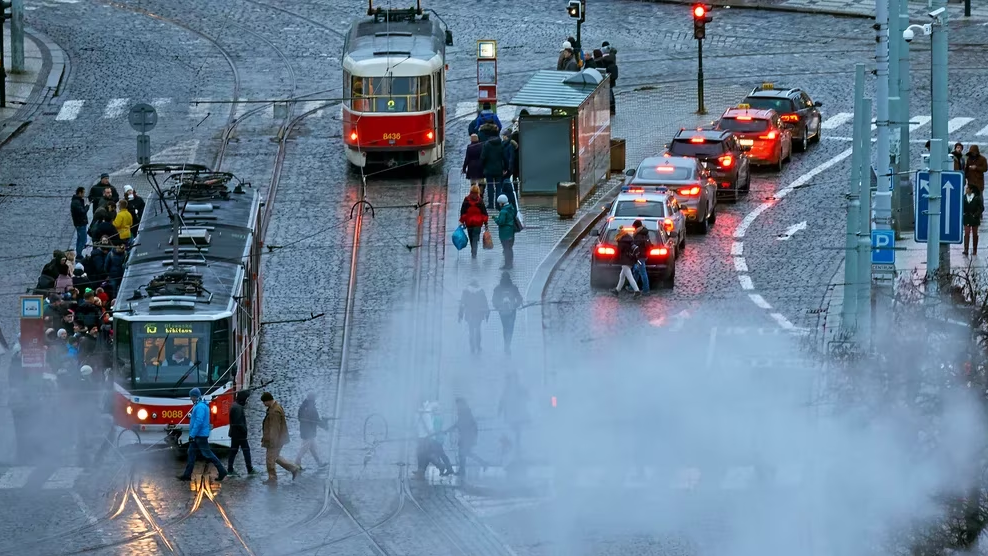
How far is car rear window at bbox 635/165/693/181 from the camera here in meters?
42.6

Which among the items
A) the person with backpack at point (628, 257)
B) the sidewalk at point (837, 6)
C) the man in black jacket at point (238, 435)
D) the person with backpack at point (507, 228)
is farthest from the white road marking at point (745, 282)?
the sidewalk at point (837, 6)

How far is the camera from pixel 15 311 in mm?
38062

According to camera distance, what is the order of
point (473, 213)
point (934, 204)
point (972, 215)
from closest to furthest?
1. point (934, 204)
2. point (972, 215)
3. point (473, 213)

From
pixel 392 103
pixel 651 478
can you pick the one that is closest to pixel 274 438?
pixel 651 478

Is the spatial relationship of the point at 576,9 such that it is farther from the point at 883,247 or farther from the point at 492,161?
the point at 883,247

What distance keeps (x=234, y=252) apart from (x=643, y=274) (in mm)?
7864

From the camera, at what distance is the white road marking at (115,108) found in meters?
52.4

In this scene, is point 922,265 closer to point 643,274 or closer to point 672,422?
point 643,274

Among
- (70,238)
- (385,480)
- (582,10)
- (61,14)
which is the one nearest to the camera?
(385,480)

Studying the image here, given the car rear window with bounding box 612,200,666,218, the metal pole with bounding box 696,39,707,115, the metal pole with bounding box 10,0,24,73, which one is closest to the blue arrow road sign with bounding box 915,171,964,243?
the car rear window with bounding box 612,200,666,218

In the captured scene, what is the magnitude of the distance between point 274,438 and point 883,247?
9015mm

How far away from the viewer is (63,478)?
30000 millimetres

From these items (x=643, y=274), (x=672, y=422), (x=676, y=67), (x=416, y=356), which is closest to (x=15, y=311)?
(x=416, y=356)

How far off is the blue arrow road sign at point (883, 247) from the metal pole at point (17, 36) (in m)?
30.3
